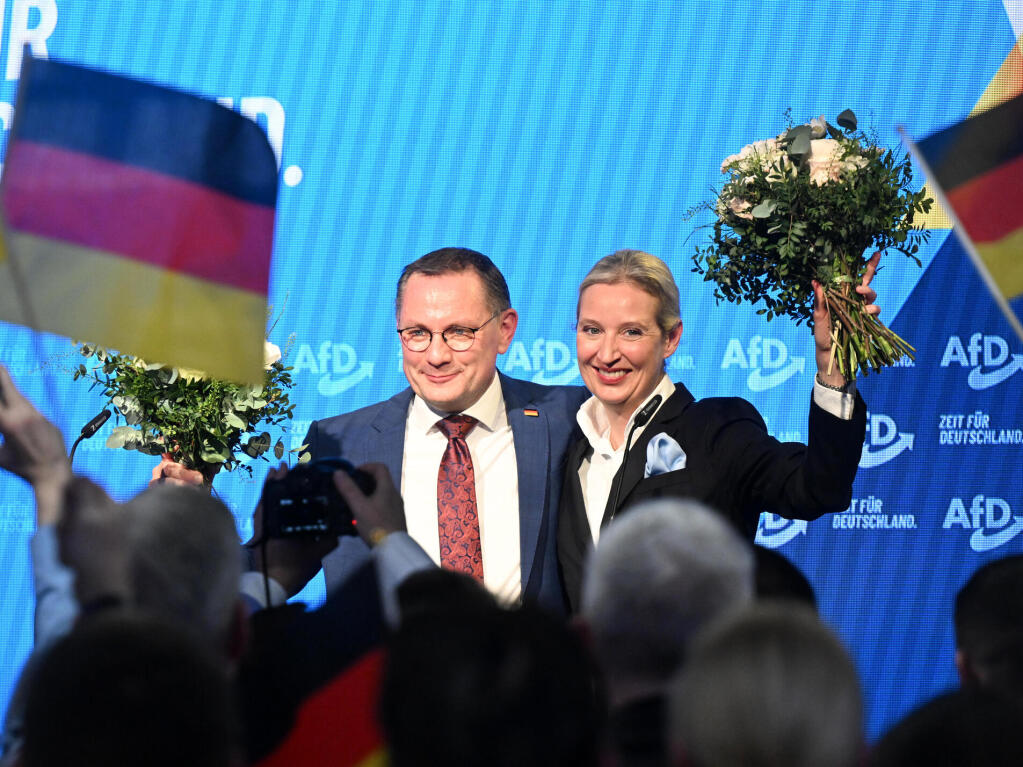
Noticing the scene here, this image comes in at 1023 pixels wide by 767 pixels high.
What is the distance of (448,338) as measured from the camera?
9.74 ft

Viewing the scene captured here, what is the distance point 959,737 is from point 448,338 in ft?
6.56

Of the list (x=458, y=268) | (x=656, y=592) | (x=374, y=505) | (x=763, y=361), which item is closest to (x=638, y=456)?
(x=458, y=268)

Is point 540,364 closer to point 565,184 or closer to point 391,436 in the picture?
point 565,184

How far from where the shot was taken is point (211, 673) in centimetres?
116

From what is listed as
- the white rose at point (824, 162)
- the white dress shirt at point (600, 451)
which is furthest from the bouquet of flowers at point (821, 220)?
the white dress shirt at point (600, 451)

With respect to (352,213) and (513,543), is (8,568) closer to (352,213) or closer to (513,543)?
(352,213)

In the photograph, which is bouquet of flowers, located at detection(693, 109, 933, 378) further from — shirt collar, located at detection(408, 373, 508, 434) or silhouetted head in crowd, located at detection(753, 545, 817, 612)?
silhouetted head in crowd, located at detection(753, 545, 817, 612)

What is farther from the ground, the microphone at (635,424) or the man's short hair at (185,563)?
the microphone at (635,424)

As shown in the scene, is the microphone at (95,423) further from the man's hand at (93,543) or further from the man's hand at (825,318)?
the man's hand at (825,318)

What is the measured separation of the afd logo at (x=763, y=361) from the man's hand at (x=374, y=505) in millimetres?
2952

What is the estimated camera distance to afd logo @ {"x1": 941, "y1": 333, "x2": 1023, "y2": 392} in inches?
194

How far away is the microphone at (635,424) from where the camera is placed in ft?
8.95

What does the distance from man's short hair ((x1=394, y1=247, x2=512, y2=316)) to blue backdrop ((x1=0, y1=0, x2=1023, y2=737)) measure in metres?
1.76

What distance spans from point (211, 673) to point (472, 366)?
72.6 inches
